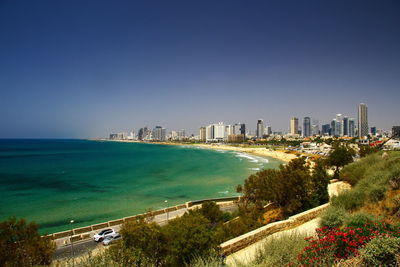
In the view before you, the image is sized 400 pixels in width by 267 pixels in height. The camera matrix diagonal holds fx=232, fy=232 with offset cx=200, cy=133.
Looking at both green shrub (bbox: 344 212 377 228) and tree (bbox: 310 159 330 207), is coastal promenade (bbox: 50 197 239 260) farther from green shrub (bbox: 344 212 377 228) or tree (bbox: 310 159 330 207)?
green shrub (bbox: 344 212 377 228)

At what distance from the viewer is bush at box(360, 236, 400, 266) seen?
3754 millimetres

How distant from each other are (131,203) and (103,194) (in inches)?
255

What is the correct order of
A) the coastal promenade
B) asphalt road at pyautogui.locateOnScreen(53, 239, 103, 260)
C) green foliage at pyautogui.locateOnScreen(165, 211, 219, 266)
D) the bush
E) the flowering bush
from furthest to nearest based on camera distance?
1. asphalt road at pyautogui.locateOnScreen(53, 239, 103, 260)
2. the coastal promenade
3. green foliage at pyautogui.locateOnScreen(165, 211, 219, 266)
4. the flowering bush
5. the bush

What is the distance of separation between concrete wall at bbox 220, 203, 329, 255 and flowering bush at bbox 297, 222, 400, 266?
Result: 2609mm

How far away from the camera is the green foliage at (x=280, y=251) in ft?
14.3

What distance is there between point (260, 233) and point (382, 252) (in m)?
4.10

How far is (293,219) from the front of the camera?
28.4 feet

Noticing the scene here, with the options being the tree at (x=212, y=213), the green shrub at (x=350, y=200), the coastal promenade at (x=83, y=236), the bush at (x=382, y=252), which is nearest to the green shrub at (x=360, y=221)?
the bush at (x=382, y=252)

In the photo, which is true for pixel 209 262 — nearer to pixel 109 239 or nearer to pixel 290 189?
pixel 290 189

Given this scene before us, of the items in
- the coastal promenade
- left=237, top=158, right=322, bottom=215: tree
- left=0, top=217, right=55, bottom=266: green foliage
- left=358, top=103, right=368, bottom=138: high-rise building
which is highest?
left=358, top=103, right=368, bottom=138: high-rise building

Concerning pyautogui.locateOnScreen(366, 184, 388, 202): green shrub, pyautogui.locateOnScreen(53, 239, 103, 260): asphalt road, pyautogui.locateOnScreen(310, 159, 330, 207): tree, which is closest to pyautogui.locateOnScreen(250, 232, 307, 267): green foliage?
pyautogui.locateOnScreen(366, 184, 388, 202): green shrub

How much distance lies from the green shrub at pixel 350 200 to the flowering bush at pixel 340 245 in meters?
3.90

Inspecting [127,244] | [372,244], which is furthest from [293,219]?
[127,244]

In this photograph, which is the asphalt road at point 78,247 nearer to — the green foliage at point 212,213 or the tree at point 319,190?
the green foliage at point 212,213
